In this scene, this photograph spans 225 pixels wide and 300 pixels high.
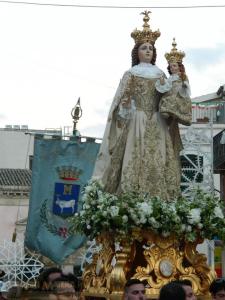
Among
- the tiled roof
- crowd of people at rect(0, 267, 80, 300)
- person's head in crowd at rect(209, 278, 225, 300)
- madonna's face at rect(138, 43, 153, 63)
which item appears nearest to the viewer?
crowd of people at rect(0, 267, 80, 300)

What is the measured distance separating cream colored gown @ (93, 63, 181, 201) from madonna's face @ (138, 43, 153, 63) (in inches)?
5.8

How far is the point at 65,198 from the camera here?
18438 millimetres

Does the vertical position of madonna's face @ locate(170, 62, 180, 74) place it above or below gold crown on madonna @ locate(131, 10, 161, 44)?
below

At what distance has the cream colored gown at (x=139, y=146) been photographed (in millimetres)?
10742

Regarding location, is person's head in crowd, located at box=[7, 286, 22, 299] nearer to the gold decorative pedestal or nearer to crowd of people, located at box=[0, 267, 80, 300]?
crowd of people, located at box=[0, 267, 80, 300]

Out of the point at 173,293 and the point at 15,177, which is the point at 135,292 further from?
the point at 15,177

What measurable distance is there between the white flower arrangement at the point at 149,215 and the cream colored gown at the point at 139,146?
0.29 metres

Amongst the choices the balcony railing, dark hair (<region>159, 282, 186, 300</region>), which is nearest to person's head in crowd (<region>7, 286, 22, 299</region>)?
dark hair (<region>159, 282, 186, 300</region>)

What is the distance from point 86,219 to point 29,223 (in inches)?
291

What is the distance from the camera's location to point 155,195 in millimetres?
10617

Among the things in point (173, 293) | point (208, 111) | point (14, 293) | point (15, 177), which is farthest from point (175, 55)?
point (208, 111)

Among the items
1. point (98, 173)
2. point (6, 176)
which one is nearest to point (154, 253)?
point (98, 173)

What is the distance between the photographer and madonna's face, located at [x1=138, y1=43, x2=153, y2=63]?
1146 centimetres

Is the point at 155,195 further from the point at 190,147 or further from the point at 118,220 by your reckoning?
the point at 190,147
